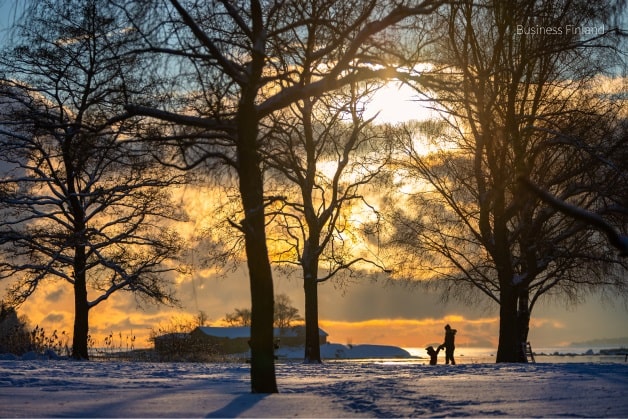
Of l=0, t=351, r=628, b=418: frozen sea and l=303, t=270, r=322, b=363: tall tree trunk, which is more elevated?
l=303, t=270, r=322, b=363: tall tree trunk

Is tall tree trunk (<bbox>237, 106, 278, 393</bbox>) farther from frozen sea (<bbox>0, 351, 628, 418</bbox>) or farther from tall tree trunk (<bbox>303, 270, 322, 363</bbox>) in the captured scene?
tall tree trunk (<bbox>303, 270, 322, 363</bbox>)

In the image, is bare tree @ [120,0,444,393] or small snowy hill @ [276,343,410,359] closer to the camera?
bare tree @ [120,0,444,393]

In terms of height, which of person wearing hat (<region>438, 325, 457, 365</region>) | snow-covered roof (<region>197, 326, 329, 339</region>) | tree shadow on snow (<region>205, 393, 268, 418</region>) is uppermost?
snow-covered roof (<region>197, 326, 329, 339</region>)

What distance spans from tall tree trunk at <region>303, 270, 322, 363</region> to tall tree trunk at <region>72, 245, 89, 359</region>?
885cm

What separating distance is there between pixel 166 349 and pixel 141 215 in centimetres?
563

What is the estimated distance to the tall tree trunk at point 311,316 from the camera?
27.9 metres

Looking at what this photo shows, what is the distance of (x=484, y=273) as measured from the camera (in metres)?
32.3

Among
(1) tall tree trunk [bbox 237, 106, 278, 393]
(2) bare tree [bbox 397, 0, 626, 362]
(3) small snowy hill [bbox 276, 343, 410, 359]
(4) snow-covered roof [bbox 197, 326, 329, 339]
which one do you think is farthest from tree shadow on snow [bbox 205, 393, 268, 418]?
(4) snow-covered roof [bbox 197, 326, 329, 339]

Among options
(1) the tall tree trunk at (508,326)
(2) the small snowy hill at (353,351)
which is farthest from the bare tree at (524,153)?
(2) the small snowy hill at (353,351)

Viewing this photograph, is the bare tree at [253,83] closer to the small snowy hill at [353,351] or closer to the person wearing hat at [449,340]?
the person wearing hat at [449,340]

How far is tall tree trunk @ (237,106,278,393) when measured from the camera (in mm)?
11703

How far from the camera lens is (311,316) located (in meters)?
28.3

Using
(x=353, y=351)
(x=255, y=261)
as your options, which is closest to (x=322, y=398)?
(x=255, y=261)

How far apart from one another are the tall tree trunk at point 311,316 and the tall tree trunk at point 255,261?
52.7 ft
